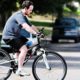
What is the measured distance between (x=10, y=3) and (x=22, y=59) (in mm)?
29797

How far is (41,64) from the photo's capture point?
11406mm

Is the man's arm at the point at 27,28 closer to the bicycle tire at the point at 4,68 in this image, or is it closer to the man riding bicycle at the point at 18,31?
Result: the man riding bicycle at the point at 18,31

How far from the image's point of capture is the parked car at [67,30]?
106ft

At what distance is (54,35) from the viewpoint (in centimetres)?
3303

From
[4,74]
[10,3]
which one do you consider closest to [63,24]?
[10,3]

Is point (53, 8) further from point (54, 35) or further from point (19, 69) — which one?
point (19, 69)

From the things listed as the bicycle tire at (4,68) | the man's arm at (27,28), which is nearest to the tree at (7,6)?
the bicycle tire at (4,68)

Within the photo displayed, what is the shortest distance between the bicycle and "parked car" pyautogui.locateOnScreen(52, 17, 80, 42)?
2101cm

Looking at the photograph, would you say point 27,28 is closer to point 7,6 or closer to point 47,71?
point 47,71

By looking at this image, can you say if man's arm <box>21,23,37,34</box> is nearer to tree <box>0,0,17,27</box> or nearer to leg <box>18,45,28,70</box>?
leg <box>18,45,28,70</box>

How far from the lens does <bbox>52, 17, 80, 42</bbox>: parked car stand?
106ft

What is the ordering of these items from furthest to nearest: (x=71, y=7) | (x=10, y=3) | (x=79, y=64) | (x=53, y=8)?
1. (x=71, y=7)
2. (x=53, y=8)
3. (x=10, y=3)
4. (x=79, y=64)

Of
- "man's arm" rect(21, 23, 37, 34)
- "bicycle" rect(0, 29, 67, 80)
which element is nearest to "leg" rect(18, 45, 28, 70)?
"bicycle" rect(0, 29, 67, 80)

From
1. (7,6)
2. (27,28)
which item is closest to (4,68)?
(27,28)
